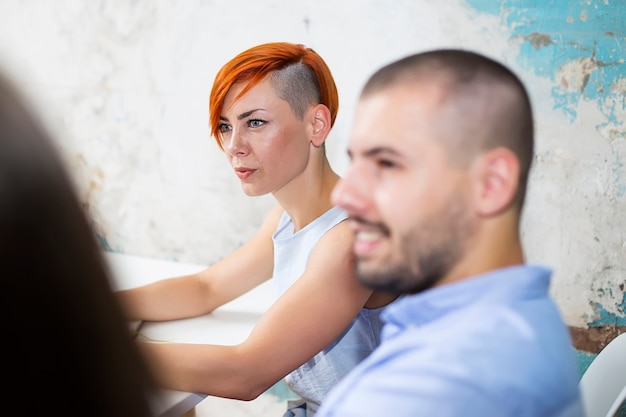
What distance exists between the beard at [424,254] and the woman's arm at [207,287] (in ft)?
3.08

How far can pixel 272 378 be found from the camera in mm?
1379

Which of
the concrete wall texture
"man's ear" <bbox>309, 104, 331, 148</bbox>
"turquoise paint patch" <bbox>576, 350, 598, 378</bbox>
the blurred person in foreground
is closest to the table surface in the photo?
"man's ear" <bbox>309, 104, 331, 148</bbox>

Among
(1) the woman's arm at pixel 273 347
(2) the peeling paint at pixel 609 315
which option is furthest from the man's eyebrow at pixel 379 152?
(2) the peeling paint at pixel 609 315

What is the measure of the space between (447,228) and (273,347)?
0.61 metres

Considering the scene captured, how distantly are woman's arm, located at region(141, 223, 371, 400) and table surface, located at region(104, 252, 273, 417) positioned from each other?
4 cm

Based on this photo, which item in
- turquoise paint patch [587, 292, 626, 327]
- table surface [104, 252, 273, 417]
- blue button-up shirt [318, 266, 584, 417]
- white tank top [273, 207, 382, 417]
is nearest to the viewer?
blue button-up shirt [318, 266, 584, 417]

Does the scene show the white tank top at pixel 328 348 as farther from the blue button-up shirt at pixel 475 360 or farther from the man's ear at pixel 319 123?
the blue button-up shirt at pixel 475 360

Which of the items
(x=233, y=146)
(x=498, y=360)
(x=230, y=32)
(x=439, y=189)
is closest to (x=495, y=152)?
(x=439, y=189)

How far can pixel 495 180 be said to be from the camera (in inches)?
33.3

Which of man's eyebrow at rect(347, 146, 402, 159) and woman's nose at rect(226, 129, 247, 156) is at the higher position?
man's eyebrow at rect(347, 146, 402, 159)

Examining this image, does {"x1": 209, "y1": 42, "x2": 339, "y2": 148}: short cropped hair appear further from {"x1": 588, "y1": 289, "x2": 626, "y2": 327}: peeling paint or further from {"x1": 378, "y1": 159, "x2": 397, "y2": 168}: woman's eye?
{"x1": 588, "y1": 289, "x2": 626, "y2": 327}: peeling paint

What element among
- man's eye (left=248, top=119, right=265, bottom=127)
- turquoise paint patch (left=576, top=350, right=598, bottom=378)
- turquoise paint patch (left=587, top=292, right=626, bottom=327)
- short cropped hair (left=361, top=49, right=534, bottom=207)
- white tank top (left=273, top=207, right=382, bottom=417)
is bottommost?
turquoise paint patch (left=576, top=350, right=598, bottom=378)

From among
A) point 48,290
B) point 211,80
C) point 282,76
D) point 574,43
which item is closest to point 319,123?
point 282,76

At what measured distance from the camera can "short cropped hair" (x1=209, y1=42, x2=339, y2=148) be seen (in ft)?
5.27
